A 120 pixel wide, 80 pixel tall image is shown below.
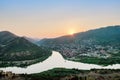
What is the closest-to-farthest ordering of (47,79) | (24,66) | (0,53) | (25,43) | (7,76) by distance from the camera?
(47,79) → (7,76) → (24,66) → (0,53) → (25,43)

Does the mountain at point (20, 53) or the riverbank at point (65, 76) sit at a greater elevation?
the mountain at point (20, 53)

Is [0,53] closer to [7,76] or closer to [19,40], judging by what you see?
[19,40]

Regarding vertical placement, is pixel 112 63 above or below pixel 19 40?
below

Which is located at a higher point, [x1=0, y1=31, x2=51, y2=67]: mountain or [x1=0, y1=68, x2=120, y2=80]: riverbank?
[x1=0, y1=31, x2=51, y2=67]: mountain

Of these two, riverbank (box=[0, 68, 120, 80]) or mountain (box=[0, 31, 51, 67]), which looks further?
mountain (box=[0, 31, 51, 67])

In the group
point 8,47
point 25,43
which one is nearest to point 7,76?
point 8,47

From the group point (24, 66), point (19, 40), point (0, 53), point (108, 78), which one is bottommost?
point (108, 78)

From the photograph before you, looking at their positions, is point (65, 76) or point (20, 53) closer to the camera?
point (65, 76)

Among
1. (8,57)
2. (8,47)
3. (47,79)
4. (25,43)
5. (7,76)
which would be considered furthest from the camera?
(25,43)

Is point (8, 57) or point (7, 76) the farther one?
point (8, 57)

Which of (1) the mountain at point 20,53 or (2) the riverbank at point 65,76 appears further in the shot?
(1) the mountain at point 20,53

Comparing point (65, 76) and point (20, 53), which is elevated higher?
point (20, 53)
